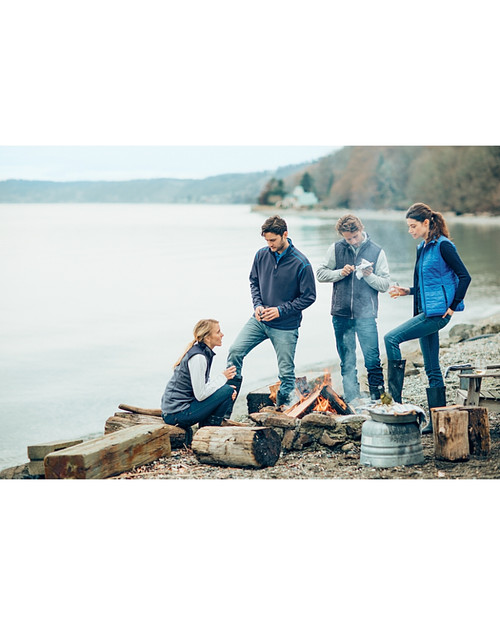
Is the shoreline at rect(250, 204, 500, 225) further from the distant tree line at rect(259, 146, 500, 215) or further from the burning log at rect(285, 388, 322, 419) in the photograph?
the burning log at rect(285, 388, 322, 419)

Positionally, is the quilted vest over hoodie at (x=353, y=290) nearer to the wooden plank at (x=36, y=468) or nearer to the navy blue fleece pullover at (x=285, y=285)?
the navy blue fleece pullover at (x=285, y=285)

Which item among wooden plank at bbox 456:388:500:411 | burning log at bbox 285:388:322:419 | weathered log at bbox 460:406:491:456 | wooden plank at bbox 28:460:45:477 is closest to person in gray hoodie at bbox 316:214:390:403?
burning log at bbox 285:388:322:419

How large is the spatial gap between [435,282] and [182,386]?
248cm

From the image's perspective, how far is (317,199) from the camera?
7891 mm

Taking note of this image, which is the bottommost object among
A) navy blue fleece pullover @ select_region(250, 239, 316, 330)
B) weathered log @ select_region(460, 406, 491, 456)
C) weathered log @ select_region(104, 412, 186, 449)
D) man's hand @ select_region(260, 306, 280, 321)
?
weathered log @ select_region(460, 406, 491, 456)

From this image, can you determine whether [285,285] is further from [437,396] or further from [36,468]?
[36,468]

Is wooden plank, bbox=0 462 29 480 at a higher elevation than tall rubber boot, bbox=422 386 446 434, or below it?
below

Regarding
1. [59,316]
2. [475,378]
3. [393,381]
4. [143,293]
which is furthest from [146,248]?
[475,378]

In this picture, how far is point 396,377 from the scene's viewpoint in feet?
24.7

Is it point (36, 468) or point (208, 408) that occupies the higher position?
point (208, 408)

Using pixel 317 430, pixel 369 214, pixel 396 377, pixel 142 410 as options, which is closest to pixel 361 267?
pixel 369 214

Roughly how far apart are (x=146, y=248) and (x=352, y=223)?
2093 millimetres

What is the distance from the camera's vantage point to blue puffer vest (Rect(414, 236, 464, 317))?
7387mm

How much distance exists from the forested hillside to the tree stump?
2069mm
